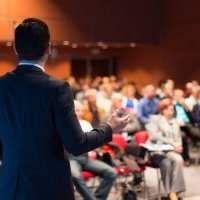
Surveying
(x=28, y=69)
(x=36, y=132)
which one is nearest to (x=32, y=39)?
(x=28, y=69)

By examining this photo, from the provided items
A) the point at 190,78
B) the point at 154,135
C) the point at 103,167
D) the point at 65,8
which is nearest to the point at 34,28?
the point at 103,167

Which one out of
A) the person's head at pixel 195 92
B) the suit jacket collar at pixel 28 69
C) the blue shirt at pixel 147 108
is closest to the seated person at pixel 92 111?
the blue shirt at pixel 147 108

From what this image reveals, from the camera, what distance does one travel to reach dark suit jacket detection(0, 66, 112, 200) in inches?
69.2

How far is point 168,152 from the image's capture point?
6.20 m

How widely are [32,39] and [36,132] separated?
0.35m

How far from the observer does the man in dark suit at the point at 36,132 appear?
69.2 inches

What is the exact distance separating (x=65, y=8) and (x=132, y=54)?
4.48 meters

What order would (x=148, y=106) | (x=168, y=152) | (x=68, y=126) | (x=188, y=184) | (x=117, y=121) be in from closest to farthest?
(x=68, y=126) → (x=117, y=121) → (x=168, y=152) → (x=188, y=184) → (x=148, y=106)

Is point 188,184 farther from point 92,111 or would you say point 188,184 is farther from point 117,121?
point 117,121

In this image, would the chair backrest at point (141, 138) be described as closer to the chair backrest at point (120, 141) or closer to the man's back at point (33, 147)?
Result: the chair backrest at point (120, 141)

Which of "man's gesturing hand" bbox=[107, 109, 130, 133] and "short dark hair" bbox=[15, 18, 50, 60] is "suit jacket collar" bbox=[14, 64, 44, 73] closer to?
"short dark hair" bbox=[15, 18, 50, 60]

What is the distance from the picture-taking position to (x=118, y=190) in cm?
652

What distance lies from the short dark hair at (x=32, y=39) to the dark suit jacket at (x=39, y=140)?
0.10 metres

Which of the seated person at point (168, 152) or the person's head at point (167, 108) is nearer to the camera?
the seated person at point (168, 152)
